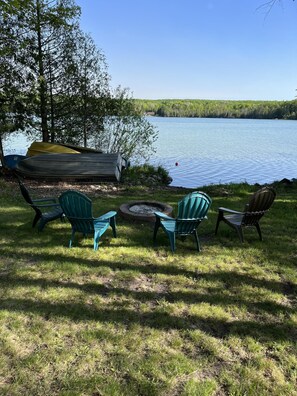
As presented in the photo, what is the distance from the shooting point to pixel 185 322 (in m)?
3.03

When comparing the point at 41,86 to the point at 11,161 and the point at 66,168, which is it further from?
the point at 66,168

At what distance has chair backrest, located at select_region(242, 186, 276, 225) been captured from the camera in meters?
5.03

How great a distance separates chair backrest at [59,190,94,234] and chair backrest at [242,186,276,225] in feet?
8.13

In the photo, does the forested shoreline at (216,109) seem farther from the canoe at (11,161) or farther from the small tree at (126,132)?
the canoe at (11,161)

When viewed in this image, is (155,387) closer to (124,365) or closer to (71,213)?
(124,365)

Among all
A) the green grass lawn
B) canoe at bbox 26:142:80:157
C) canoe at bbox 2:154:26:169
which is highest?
canoe at bbox 26:142:80:157

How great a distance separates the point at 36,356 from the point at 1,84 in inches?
452

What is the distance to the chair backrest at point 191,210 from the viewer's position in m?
4.67

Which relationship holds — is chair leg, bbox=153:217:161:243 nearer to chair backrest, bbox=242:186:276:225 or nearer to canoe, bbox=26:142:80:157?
chair backrest, bbox=242:186:276:225

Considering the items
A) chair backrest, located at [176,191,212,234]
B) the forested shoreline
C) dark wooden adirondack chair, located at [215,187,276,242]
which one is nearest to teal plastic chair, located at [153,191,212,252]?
chair backrest, located at [176,191,212,234]

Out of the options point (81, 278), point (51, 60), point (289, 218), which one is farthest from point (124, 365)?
point (51, 60)

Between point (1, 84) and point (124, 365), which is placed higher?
point (1, 84)

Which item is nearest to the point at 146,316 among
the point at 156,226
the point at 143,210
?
the point at 156,226

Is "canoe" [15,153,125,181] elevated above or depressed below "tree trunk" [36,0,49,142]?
below
